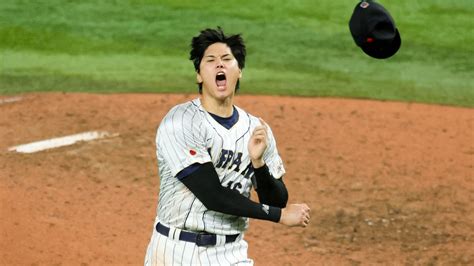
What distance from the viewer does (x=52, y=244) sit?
8.30 meters

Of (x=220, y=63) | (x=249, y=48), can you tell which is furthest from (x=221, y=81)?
(x=249, y=48)

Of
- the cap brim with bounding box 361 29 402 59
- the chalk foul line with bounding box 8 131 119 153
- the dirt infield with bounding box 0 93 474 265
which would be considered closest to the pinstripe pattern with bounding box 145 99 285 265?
the cap brim with bounding box 361 29 402 59

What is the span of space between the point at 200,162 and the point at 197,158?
26mm

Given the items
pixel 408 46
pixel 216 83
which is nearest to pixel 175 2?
pixel 408 46

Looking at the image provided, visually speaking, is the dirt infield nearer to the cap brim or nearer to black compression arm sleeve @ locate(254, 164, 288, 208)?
black compression arm sleeve @ locate(254, 164, 288, 208)

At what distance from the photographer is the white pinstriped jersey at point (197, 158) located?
5.84 metres

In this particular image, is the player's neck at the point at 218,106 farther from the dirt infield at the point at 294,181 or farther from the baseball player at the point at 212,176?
the dirt infield at the point at 294,181

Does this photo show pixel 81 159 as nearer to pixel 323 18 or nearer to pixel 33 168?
pixel 33 168

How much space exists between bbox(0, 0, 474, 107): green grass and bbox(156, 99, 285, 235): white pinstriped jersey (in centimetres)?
651

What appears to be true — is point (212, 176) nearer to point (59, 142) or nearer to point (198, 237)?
point (198, 237)

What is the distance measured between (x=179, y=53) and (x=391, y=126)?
3621 mm

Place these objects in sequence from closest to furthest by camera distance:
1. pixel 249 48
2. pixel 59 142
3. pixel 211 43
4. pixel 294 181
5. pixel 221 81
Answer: pixel 221 81 → pixel 211 43 → pixel 294 181 → pixel 59 142 → pixel 249 48

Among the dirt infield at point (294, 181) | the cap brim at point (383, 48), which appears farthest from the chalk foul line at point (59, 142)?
the cap brim at point (383, 48)

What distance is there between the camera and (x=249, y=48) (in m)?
14.3
